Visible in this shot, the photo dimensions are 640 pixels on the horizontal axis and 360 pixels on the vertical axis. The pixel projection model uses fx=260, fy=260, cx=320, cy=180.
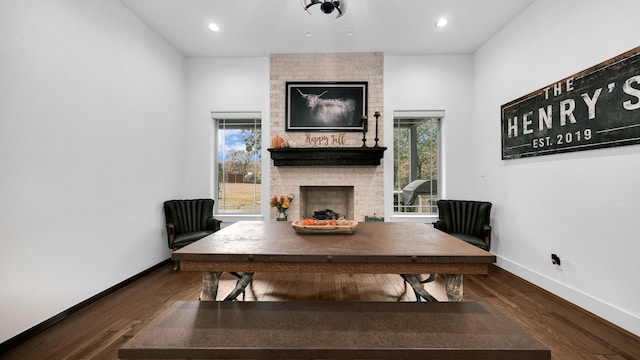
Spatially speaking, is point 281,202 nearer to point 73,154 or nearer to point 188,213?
point 188,213

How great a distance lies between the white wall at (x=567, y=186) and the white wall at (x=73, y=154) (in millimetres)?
4530

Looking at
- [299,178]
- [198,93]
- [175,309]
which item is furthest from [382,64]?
[175,309]

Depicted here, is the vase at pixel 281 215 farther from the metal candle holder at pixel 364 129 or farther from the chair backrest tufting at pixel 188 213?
the metal candle holder at pixel 364 129

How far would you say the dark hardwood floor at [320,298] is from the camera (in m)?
1.78

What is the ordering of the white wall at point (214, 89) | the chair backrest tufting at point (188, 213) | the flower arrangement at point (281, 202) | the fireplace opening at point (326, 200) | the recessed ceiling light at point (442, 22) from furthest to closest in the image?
1. the fireplace opening at point (326, 200)
2. the white wall at point (214, 89)
3. the flower arrangement at point (281, 202)
4. the chair backrest tufting at point (188, 213)
5. the recessed ceiling light at point (442, 22)

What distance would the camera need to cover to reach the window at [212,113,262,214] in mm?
4391

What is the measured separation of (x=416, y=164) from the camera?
4328 millimetres

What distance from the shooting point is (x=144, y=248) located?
323cm

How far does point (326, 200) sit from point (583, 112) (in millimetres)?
3192

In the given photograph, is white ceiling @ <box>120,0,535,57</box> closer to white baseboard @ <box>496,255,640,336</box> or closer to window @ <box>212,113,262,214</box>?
window @ <box>212,113,262,214</box>

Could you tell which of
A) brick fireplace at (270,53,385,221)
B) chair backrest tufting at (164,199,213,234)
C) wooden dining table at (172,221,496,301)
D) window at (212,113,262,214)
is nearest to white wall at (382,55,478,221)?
brick fireplace at (270,53,385,221)

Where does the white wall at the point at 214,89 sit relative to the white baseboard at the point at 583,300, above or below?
above

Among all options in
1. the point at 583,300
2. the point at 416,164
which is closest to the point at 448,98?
the point at 416,164

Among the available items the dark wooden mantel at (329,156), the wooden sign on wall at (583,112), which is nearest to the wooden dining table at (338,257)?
the wooden sign on wall at (583,112)
